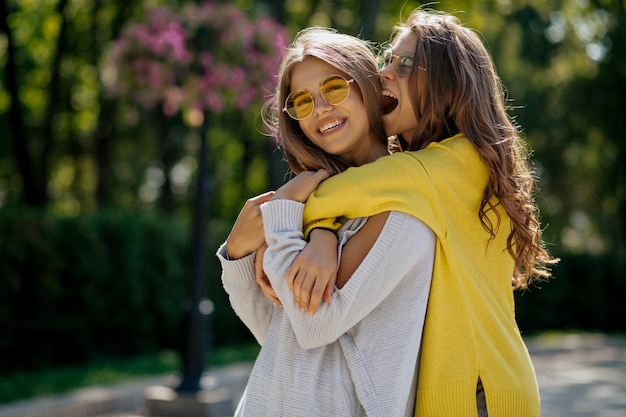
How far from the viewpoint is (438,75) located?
243 cm

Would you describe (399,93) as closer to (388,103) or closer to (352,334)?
(388,103)

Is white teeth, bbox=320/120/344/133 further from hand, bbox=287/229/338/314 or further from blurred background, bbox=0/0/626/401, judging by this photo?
blurred background, bbox=0/0/626/401

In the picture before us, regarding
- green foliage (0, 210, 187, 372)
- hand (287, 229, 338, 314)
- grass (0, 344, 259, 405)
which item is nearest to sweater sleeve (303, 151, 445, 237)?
hand (287, 229, 338, 314)

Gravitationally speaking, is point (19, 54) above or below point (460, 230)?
above

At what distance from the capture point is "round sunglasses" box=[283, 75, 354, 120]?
2473 mm

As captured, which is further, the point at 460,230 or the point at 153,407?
the point at 153,407

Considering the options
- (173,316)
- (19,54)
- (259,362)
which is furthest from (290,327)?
(19,54)

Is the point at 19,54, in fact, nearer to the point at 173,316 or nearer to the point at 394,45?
the point at 173,316

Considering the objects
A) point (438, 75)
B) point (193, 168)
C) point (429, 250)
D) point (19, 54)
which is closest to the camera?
point (429, 250)

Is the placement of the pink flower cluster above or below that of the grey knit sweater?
above

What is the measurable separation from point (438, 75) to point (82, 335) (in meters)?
10.4

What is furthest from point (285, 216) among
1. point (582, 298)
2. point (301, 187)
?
point (582, 298)

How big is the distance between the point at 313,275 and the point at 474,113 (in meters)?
0.62

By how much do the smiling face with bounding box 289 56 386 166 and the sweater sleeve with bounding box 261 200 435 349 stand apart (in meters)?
0.38
